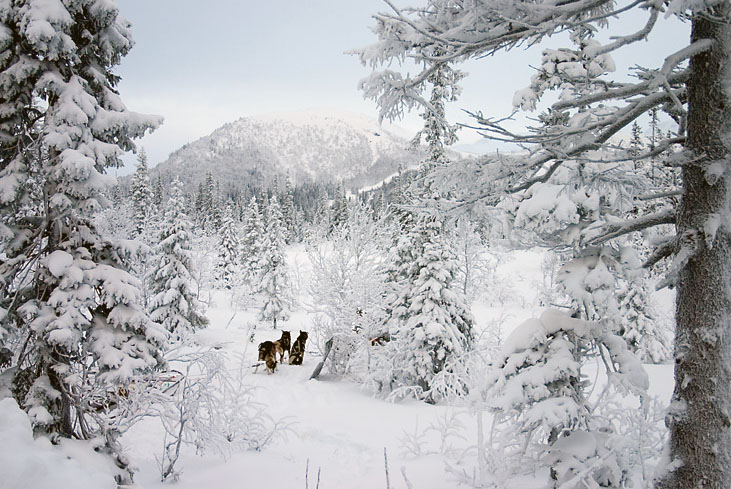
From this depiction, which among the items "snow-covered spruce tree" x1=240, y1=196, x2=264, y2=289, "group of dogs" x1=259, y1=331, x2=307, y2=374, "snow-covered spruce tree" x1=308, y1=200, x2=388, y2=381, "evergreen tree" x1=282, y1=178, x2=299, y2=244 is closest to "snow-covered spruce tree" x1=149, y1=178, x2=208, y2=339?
"group of dogs" x1=259, y1=331, x2=307, y2=374

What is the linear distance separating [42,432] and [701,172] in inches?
293

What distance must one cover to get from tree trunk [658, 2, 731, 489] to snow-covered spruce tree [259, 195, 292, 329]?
30869 millimetres

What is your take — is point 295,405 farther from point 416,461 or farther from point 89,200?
point 89,200

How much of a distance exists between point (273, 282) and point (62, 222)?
27.8 m

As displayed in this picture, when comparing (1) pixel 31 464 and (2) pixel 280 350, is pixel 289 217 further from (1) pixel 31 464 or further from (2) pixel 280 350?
(1) pixel 31 464

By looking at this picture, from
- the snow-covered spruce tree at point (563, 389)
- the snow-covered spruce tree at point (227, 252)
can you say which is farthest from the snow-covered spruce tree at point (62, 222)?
the snow-covered spruce tree at point (227, 252)

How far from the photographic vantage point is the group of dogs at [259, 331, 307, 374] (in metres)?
15.7

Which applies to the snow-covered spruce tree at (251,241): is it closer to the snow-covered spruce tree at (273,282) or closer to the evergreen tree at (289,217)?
the snow-covered spruce tree at (273,282)

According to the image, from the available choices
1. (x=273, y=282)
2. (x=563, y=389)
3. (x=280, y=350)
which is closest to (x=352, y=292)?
(x=280, y=350)

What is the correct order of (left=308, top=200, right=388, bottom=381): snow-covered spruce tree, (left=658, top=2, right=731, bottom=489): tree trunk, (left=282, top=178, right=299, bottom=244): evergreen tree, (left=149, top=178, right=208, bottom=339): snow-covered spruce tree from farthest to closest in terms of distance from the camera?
(left=282, top=178, right=299, bottom=244): evergreen tree < (left=149, top=178, right=208, bottom=339): snow-covered spruce tree < (left=308, top=200, right=388, bottom=381): snow-covered spruce tree < (left=658, top=2, right=731, bottom=489): tree trunk

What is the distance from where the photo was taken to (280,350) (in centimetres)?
1664

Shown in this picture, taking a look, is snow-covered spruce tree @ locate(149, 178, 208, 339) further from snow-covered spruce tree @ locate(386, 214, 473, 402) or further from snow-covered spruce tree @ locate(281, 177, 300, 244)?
snow-covered spruce tree @ locate(281, 177, 300, 244)

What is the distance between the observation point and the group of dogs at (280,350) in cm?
1568

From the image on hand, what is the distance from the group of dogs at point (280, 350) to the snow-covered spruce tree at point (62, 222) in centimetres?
1006
